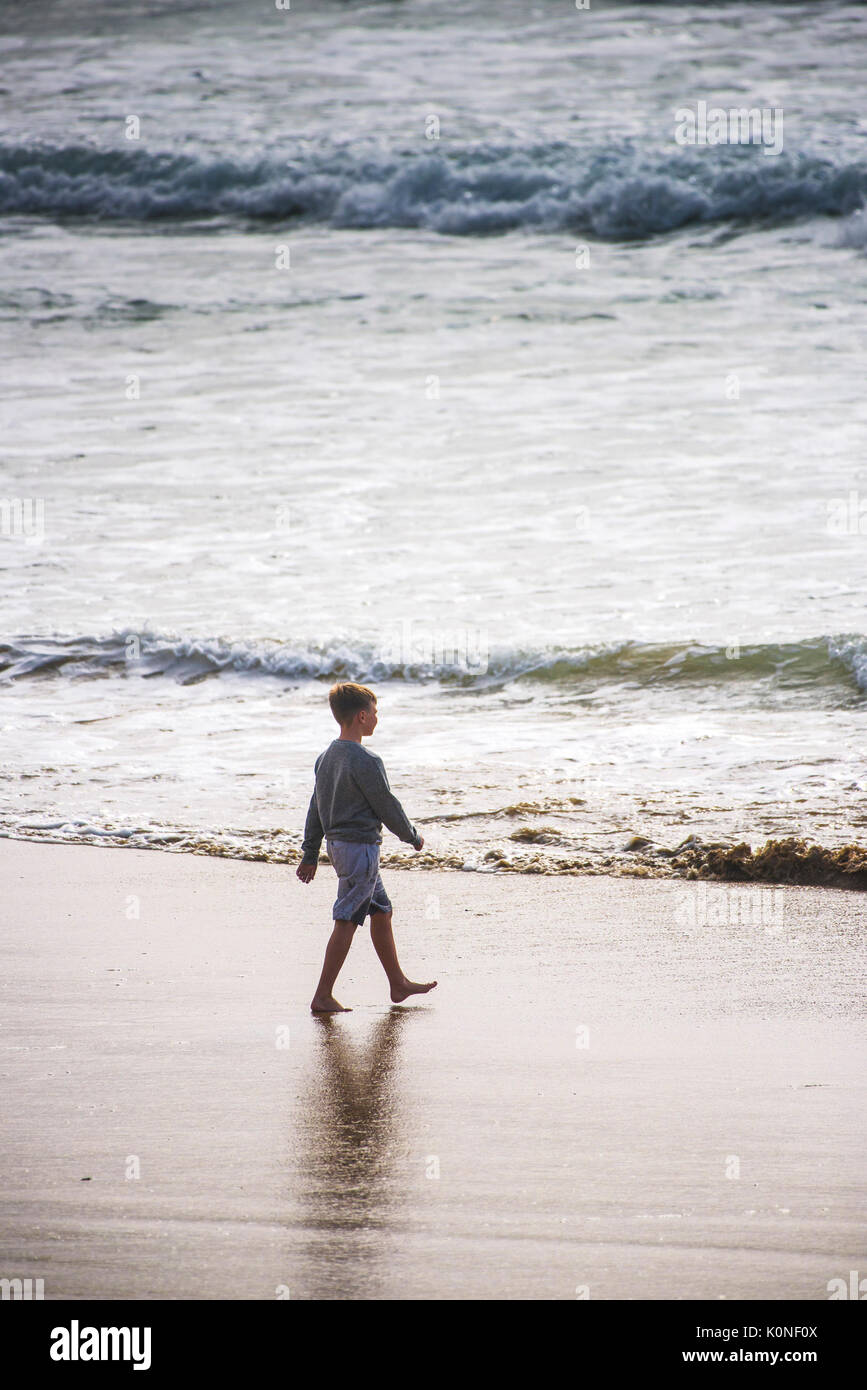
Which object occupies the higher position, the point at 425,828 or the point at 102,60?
the point at 102,60

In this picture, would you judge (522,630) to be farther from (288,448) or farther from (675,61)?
(675,61)

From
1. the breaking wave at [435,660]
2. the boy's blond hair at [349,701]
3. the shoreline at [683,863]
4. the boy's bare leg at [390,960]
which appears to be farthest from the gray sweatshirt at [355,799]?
the breaking wave at [435,660]

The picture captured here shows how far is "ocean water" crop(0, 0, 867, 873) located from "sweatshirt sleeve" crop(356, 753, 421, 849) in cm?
183

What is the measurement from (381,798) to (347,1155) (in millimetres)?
1586

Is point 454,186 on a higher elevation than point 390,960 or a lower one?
higher

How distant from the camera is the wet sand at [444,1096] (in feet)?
10.3

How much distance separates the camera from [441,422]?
59.7 feet

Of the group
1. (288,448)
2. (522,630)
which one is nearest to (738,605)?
(522,630)

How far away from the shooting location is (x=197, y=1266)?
10.2 feet

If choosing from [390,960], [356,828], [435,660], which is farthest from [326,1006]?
[435,660]

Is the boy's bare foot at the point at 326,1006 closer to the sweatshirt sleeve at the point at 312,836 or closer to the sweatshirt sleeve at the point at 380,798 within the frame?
the sweatshirt sleeve at the point at 312,836

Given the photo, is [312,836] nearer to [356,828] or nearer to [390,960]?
[356,828]

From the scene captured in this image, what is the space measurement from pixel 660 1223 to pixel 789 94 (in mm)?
29152

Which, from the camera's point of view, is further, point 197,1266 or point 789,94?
point 789,94
